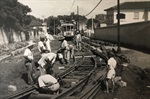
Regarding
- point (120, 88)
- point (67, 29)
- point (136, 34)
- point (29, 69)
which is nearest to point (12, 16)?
point (67, 29)

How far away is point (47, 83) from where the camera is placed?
750cm

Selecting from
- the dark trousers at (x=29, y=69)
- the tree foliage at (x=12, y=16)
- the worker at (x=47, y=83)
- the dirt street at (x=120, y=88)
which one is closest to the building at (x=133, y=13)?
the tree foliage at (x=12, y=16)

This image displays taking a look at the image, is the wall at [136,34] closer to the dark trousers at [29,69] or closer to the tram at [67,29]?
the tram at [67,29]

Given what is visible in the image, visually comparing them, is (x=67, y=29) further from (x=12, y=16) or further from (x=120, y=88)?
(x=120, y=88)

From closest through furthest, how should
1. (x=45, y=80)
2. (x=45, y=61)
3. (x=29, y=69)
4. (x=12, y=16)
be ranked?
(x=45, y=80)
(x=45, y=61)
(x=29, y=69)
(x=12, y=16)

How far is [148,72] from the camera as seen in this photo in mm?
12180

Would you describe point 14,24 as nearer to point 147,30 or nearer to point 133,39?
point 133,39

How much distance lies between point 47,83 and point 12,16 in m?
36.3

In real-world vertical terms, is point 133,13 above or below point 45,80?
above

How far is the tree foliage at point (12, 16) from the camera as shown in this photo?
39.0m

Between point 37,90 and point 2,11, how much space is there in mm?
32322

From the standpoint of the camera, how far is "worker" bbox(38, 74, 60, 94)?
24.5 ft

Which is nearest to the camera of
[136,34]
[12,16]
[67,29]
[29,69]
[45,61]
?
[45,61]

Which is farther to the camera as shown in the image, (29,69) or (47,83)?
(29,69)
